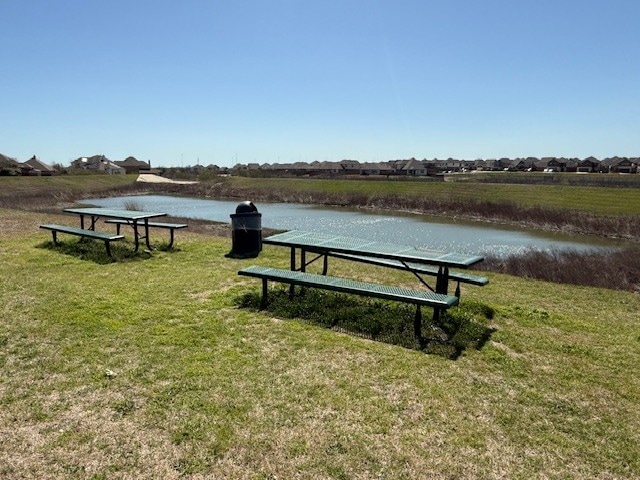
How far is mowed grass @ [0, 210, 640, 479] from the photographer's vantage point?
310 centimetres

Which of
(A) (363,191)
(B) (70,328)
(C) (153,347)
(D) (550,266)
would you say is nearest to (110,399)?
(C) (153,347)

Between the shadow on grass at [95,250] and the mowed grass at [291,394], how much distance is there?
2.69 metres

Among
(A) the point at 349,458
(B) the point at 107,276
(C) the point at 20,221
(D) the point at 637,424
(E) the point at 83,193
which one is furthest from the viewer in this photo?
(E) the point at 83,193

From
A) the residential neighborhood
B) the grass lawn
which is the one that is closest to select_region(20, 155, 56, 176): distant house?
the residential neighborhood

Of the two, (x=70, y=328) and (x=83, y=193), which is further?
(x=83, y=193)

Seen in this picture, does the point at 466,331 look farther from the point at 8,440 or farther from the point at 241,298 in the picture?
the point at 8,440

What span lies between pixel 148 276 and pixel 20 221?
10.1 meters

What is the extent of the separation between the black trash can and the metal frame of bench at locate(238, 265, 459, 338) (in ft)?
12.1

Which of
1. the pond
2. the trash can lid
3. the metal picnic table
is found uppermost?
the trash can lid

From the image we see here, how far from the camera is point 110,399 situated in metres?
3.81

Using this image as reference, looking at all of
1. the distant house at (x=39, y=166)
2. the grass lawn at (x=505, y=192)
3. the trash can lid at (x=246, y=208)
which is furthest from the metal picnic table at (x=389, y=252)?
the distant house at (x=39, y=166)

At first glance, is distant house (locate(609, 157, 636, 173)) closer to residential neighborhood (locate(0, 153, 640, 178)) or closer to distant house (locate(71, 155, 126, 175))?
residential neighborhood (locate(0, 153, 640, 178))

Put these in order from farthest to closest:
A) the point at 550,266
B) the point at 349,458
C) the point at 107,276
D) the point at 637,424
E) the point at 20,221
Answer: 1. the point at 20,221
2. the point at 550,266
3. the point at 107,276
4. the point at 637,424
5. the point at 349,458

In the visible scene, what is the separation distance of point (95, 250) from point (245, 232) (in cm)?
331
